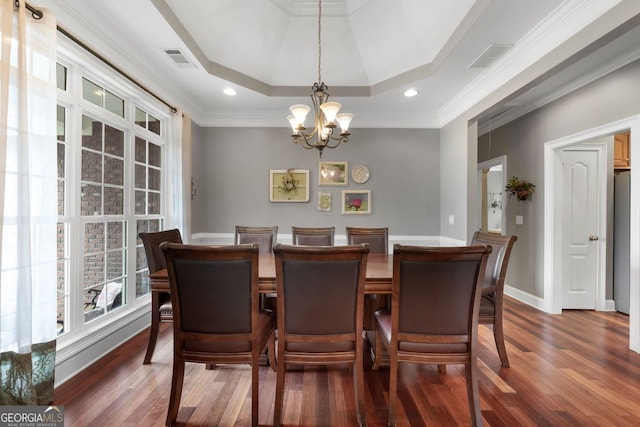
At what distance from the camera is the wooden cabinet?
11.9ft

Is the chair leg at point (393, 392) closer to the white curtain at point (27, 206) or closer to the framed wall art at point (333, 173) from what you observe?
the white curtain at point (27, 206)

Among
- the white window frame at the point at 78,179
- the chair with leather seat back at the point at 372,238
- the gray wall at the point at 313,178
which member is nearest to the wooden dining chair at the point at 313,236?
the chair with leather seat back at the point at 372,238

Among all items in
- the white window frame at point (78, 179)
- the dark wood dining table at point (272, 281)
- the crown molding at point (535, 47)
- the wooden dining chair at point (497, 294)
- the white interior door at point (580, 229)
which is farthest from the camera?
the white interior door at point (580, 229)

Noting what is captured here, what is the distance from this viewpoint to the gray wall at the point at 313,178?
4254mm

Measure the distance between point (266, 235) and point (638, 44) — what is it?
12.2 ft

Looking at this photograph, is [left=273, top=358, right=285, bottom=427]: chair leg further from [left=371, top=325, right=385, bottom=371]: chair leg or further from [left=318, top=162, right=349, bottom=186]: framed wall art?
[left=318, top=162, right=349, bottom=186]: framed wall art

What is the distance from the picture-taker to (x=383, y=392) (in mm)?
1962

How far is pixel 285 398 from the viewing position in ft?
6.21

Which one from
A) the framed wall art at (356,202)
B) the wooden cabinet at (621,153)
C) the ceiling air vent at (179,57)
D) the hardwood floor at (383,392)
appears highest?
the ceiling air vent at (179,57)

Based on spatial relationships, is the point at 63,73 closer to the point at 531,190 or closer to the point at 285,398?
the point at 285,398

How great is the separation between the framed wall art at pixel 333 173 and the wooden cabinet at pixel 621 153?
3.26m

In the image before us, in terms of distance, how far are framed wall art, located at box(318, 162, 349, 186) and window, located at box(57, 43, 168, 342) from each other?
2031 mm

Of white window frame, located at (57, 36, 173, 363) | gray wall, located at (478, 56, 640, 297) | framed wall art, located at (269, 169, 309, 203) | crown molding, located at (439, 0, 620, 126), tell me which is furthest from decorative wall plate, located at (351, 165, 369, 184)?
white window frame, located at (57, 36, 173, 363)

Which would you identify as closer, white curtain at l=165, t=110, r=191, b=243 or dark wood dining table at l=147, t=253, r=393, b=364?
dark wood dining table at l=147, t=253, r=393, b=364
